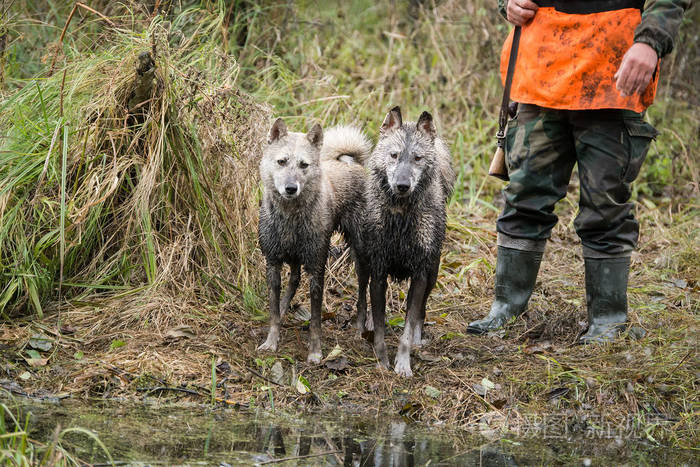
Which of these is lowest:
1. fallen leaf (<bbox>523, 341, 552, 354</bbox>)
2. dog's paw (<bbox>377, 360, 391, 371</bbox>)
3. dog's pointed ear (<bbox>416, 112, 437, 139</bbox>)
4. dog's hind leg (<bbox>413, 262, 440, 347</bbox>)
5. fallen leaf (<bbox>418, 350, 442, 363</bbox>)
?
dog's paw (<bbox>377, 360, 391, 371</bbox>)

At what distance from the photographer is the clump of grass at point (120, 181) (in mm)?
4871

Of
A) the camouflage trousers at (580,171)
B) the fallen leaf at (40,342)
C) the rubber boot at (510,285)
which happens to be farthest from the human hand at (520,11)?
the fallen leaf at (40,342)

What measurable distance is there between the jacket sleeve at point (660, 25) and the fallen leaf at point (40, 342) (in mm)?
3877

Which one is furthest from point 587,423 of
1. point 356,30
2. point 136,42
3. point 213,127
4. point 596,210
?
point 356,30

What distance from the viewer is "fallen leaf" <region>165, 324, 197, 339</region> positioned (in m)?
4.74

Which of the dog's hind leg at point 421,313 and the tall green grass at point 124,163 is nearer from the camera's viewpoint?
the tall green grass at point 124,163

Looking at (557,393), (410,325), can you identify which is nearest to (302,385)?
(410,325)

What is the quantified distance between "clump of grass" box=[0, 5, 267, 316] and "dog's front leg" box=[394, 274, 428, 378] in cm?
130

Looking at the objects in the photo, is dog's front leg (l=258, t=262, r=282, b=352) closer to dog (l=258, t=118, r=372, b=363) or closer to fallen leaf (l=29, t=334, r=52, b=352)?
dog (l=258, t=118, r=372, b=363)

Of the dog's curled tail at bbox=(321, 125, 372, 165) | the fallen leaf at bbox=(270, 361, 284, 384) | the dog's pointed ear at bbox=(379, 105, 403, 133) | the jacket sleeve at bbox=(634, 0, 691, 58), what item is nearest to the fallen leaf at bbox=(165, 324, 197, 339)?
the fallen leaf at bbox=(270, 361, 284, 384)

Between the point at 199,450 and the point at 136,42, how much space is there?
10.3 feet

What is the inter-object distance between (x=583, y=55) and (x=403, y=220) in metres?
1.48

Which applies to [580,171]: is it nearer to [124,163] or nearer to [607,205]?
[607,205]

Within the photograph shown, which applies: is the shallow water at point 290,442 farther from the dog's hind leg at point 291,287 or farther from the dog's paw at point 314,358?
the dog's hind leg at point 291,287
